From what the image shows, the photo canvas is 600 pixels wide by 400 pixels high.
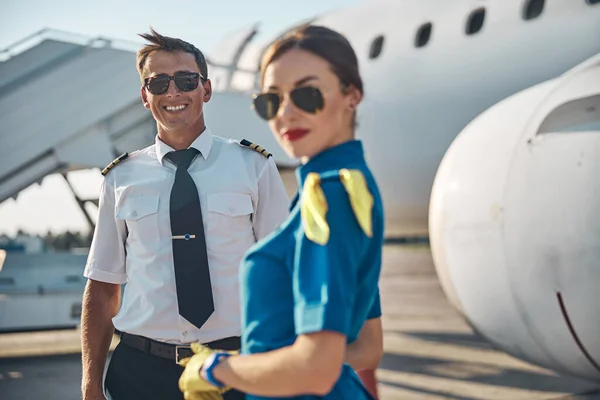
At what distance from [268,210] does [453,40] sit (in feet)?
24.7

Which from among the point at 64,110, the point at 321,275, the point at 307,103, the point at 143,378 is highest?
the point at 64,110

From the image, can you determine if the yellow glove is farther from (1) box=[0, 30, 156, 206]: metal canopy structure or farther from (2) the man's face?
(1) box=[0, 30, 156, 206]: metal canopy structure

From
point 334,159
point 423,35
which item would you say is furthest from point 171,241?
point 423,35

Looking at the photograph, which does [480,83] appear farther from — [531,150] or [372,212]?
[372,212]

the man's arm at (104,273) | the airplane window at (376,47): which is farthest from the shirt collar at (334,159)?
the airplane window at (376,47)

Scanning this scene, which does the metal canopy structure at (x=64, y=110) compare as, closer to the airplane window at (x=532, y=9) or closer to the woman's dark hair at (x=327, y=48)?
the airplane window at (x=532, y=9)

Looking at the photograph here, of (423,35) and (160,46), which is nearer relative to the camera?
(160,46)

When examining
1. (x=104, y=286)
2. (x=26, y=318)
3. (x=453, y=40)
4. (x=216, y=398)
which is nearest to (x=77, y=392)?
(x=26, y=318)

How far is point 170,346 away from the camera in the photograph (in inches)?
85.0

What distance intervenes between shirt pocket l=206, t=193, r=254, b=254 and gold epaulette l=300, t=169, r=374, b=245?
98 cm

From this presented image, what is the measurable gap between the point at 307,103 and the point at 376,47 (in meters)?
9.77

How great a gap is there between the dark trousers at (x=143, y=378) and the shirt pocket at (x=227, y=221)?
1.17 feet

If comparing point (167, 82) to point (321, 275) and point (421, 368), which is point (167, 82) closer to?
point (321, 275)

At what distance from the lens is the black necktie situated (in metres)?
2.11
